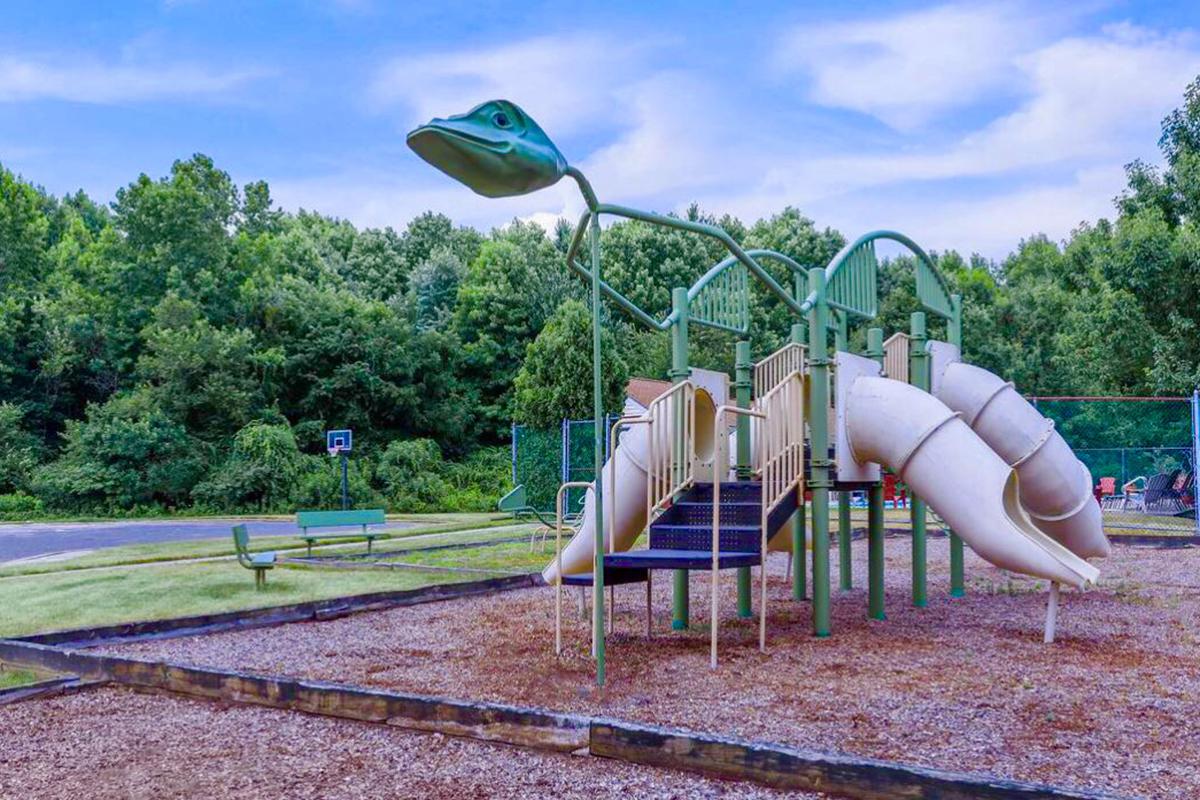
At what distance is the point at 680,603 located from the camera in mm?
8398

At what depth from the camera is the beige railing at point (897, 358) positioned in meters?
10.1

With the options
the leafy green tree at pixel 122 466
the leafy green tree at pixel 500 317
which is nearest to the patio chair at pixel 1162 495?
the leafy green tree at pixel 500 317

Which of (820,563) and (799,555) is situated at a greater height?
(820,563)

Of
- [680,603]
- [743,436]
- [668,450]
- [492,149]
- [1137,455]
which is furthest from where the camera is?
[1137,455]

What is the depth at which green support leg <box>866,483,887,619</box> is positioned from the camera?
8789 mm

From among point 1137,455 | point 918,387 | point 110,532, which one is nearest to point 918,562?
point 918,387

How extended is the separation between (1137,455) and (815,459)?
18758 millimetres

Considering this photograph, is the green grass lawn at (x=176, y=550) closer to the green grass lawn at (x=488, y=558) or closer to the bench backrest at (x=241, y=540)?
the green grass lawn at (x=488, y=558)

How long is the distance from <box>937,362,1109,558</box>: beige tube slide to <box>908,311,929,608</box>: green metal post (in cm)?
39

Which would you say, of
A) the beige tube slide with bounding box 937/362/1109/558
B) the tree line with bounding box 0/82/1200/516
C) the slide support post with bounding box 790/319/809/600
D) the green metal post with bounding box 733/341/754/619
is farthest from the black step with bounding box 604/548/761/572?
the tree line with bounding box 0/82/1200/516

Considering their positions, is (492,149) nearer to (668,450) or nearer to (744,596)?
(668,450)

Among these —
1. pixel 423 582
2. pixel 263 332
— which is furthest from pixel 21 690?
pixel 263 332

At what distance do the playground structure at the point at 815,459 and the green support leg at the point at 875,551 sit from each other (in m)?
0.01

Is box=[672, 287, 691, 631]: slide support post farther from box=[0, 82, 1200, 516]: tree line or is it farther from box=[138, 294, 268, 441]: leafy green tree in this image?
box=[138, 294, 268, 441]: leafy green tree
